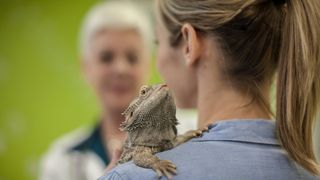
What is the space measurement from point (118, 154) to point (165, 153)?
29cm

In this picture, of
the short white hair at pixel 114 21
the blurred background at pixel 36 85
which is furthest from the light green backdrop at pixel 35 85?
the short white hair at pixel 114 21

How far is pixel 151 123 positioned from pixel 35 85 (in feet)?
9.72

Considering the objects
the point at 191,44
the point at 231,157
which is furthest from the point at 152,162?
the point at 191,44

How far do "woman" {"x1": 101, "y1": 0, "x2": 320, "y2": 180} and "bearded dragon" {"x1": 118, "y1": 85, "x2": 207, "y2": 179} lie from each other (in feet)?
0.30

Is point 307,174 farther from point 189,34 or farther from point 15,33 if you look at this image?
point 15,33

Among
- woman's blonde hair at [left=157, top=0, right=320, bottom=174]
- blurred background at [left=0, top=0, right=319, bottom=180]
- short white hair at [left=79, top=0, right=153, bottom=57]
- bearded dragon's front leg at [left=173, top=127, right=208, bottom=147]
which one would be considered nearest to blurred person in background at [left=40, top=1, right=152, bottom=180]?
short white hair at [left=79, top=0, right=153, bottom=57]

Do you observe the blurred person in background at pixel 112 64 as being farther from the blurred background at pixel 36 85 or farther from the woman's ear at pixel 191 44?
the woman's ear at pixel 191 44

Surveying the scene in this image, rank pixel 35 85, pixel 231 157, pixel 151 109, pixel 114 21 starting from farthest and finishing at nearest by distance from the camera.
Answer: pixel 35 85 < pixel 114 21 < pixel 151 109 < pixel 231 157

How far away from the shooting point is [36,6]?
4.19 metres

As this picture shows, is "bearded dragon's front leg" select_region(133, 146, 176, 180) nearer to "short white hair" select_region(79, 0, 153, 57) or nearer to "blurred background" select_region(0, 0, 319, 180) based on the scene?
"short white hair" select_region(79, 0, 153, 57)

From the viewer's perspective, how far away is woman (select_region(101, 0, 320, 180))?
47.9 inches

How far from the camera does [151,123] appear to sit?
1.32 metres

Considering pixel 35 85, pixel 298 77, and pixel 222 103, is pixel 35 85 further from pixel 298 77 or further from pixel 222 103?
pixel 298 77

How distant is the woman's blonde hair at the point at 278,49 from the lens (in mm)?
1261
